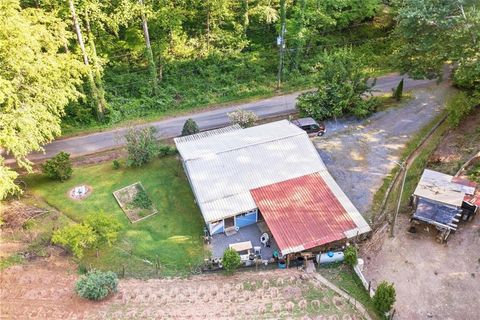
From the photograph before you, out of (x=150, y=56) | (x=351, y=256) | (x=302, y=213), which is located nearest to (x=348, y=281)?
(x=351, y=256)

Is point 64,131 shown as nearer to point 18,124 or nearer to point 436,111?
point 18,124

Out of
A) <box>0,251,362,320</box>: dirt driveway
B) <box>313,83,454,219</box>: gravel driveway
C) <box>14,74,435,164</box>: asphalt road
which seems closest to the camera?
<box>0,251,362,320</box>: dirt driveway

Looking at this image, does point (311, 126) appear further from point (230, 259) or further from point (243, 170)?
point (230, 259)

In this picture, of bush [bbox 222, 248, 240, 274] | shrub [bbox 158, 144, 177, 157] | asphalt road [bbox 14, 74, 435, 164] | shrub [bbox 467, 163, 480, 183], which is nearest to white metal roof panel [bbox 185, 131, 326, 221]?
bush [bbox 222, 248, 240, 274]

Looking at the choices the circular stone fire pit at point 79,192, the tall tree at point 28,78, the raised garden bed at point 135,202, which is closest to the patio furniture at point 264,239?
the raised garden bed at point 135,202

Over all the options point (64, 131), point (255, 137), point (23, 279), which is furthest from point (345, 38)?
point (23, 279)

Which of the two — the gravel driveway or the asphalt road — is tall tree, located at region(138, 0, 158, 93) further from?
the gravel driveway

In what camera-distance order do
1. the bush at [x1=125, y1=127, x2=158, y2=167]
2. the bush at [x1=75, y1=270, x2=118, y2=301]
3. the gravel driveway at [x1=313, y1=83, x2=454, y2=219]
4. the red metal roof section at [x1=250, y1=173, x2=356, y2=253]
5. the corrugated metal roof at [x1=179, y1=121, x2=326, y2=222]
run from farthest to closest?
the bush at [x1=125, y1=127, x2=158, y2=167]
the gravel driveway at [x1=313, y1=83, x2=454, y2=219]
the corrugated metal roof at [x1=179, y1=121, x2=326, y2=222]
the red metal roof section at [x1=250, y1=173, x2=356, y2=253]
the bush at [x1=75, y1=270, x2=118, y2=301]
